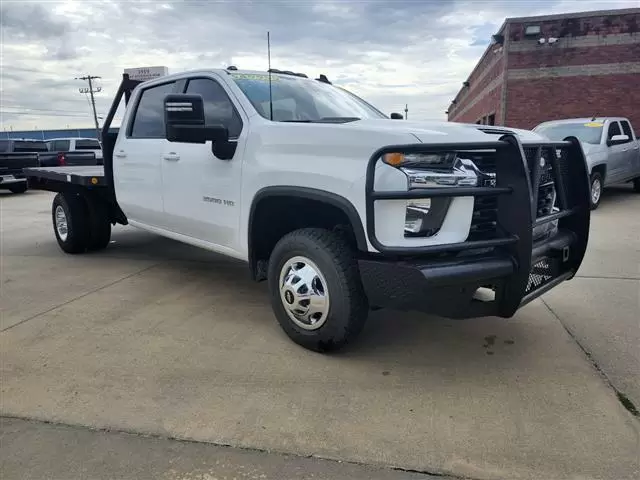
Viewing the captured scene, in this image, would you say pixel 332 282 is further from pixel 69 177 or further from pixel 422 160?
pixel 69 177

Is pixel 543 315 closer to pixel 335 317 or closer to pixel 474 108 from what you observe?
pixel 335 317

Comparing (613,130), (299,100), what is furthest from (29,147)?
(613,130)

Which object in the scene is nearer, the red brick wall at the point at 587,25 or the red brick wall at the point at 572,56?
the red brick wall at the point at 587,25

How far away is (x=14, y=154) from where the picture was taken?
14.9 meters

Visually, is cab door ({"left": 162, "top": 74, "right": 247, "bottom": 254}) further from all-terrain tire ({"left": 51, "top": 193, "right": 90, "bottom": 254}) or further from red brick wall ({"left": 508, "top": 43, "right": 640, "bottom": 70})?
red brick wall ({"left": 508, "top": 43, "right": 640, "bottom": 70})

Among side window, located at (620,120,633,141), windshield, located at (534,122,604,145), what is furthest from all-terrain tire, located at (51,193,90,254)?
side window, located at (620,120,633,141)

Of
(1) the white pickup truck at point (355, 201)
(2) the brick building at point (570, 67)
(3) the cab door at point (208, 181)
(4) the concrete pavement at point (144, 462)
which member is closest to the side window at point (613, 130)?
(1) the white pickup truck at point (355, 201)

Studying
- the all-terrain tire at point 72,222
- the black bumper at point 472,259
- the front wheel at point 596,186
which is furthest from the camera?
the front wheel at point 596,186

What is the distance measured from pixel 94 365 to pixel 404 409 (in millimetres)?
2076

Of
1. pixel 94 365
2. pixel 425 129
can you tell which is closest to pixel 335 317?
pixel 425 129

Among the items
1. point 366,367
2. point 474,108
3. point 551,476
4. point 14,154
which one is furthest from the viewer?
point 474,108

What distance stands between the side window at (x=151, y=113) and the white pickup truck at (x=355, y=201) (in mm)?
181

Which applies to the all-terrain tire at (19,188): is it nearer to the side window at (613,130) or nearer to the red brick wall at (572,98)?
the side window at (613,130)

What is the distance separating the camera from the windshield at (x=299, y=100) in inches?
162
